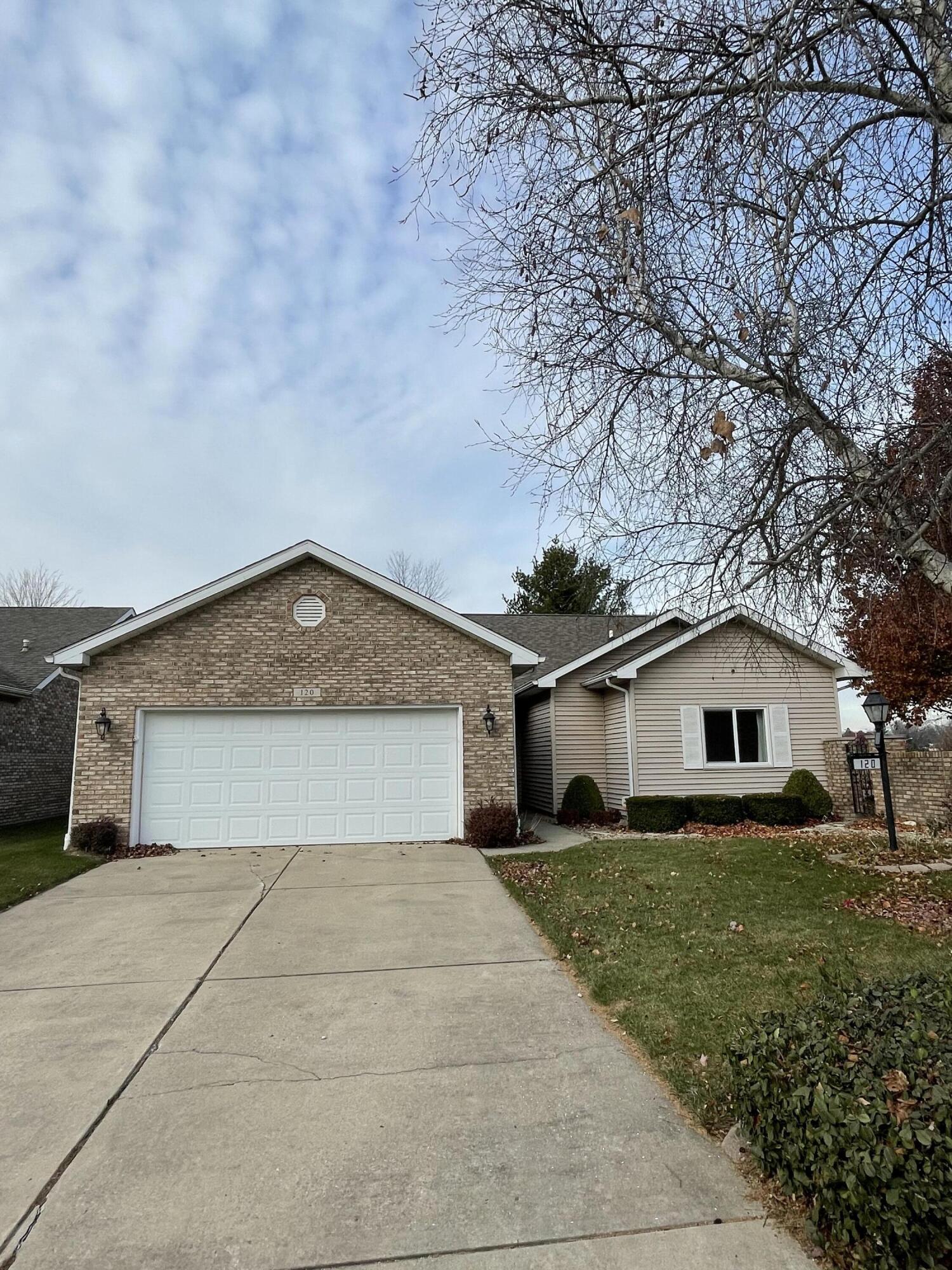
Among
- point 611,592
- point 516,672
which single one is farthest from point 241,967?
point 516,672

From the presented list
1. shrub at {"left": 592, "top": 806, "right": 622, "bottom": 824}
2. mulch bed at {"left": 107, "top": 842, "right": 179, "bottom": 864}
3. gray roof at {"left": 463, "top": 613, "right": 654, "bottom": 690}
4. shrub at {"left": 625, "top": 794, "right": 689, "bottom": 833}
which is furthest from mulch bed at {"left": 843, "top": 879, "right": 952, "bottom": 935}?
gray roof at {"left": 463, "top": 613, "right": 654, "bottom": 690}

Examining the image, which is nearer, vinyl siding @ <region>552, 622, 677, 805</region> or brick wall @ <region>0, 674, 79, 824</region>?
brick wall @ <region>0, 674, 79, 824</region>

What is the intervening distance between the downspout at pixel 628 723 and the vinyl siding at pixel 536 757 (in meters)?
1.76

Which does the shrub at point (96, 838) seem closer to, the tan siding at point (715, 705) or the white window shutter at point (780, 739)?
the tan siding at point (715, 705)

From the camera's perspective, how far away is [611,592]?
5.51 meters

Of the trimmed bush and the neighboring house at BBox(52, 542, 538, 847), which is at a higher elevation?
the neighboring house at BBox(52, 542, 538, 847)

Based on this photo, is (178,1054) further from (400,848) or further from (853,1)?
(400,848)

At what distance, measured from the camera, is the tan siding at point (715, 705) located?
14.9 m

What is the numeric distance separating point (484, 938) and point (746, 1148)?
11.8 ft

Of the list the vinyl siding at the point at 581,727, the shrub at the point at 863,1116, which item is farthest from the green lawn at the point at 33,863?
the vinyl siding at the point at 581,727

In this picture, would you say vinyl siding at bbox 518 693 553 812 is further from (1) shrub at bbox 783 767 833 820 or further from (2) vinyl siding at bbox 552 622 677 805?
(1) shrub at bbox 783 767 833 820

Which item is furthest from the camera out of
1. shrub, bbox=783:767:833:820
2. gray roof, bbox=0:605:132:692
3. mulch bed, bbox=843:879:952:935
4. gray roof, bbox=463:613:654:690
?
gray roof, bbox=463:613:654:690

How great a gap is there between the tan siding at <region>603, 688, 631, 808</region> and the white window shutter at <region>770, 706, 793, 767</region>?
10.2ft

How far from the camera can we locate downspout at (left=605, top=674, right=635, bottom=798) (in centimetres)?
1474
